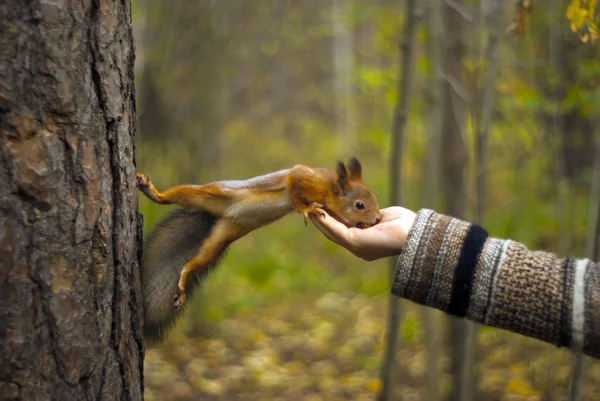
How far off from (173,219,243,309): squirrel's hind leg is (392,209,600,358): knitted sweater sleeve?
1.96 feet

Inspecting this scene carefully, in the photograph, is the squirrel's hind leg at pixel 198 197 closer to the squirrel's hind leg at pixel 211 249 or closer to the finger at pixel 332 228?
the squirrel's hind leg at pixel 211 249

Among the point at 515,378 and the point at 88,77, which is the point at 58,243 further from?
the point at 515,378

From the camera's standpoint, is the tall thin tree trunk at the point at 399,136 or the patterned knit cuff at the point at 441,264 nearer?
the patterned knit cuff at the point at 441,264

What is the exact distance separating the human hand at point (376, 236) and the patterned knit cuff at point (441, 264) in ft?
0.30

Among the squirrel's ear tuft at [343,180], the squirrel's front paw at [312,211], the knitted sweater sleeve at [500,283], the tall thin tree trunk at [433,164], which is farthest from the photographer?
the tall thin tree trunk at [433,164]

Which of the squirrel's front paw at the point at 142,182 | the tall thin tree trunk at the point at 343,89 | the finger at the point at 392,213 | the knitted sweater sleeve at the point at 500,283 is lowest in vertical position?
the knitted sweater sleeve at the point at 500,283

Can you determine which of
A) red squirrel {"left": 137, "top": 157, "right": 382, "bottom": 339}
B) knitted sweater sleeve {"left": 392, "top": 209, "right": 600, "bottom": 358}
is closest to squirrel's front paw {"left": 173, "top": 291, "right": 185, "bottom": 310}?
red squirrel {"left": 137, "top": 157, "right": 382, "bottom": 339}

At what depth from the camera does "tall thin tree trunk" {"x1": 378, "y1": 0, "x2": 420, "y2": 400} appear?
12.0 ft

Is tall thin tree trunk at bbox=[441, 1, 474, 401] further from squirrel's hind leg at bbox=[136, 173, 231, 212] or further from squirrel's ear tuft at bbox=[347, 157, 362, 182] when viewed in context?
squirrel's hind leg at bbox=[136, 173, 231, 212]

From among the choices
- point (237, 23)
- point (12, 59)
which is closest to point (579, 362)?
point (12, 59)

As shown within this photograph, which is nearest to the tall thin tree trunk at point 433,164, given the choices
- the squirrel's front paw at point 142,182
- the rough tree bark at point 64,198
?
the squirrel's front paw at point 142,182

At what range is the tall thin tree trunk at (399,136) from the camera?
143 inches

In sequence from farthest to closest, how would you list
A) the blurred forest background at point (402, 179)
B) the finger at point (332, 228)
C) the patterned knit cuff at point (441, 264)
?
1. the blurred forest background at point (402, 179)
2. the finger at point (332, 228)
3. the patterned knit cuff at point (441, 264)

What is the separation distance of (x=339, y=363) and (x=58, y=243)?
475 cm
